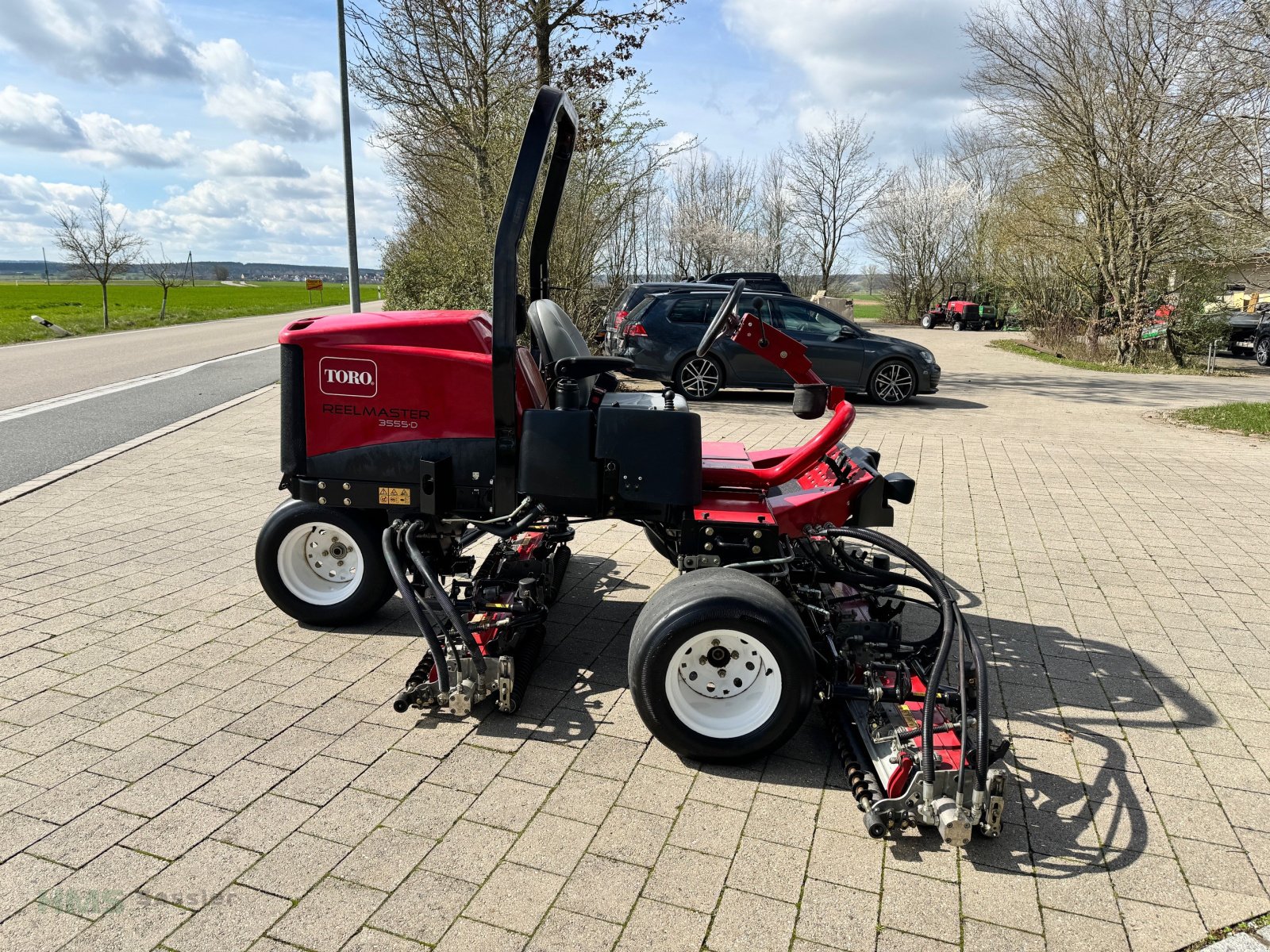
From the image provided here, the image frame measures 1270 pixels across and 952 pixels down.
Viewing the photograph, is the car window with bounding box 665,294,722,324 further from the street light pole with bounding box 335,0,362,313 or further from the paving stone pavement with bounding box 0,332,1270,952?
the paving stone pavement with bounding box 0,332,1270,952

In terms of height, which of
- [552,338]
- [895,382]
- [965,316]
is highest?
[965,316]

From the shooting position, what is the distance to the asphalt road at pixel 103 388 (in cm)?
920

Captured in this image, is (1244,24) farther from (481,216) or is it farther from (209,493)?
(209,493)

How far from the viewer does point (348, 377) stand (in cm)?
380

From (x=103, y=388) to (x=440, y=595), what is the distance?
1276 centimetres

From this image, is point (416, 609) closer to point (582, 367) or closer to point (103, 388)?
point (582, 367)

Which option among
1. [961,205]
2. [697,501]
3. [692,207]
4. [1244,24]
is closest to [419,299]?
[1244,24]

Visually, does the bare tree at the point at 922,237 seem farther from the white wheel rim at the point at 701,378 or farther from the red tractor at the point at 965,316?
the white wheel rim at the point at 701,378

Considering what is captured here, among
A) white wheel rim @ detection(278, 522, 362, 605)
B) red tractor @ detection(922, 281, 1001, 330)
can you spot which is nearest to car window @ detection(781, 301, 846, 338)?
white wheel rim @ detection(278, 522, 362, 605)

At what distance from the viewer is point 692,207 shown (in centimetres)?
3734

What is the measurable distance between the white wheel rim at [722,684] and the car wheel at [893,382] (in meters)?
10.9

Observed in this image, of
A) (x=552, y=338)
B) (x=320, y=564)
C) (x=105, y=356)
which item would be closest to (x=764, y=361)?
(x=552, y=338)

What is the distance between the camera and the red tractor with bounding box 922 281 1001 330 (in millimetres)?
34938

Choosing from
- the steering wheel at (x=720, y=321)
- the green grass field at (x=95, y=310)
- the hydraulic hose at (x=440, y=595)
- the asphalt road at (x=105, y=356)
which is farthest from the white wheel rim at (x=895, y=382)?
the green grass field at (x=95, y=310)
